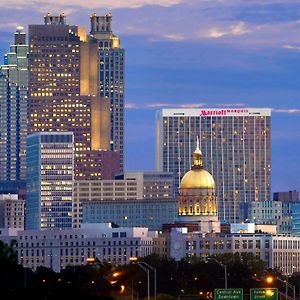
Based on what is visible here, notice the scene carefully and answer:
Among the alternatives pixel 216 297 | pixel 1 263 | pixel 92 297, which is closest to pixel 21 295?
pixel 1 263

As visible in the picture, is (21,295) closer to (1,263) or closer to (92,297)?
(1,263)

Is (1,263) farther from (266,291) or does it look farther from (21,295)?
(266,291)

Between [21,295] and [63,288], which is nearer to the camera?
[21,295]

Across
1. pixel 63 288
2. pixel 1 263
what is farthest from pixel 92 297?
pixel 1 263

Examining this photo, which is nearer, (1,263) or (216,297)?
(1,263)

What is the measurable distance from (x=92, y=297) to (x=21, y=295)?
1793cm

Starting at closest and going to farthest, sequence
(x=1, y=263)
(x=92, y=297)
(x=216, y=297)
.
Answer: (x=1, y=263), (x=92, y=297), (x=216, y=297)

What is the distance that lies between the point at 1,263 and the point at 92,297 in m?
22.5

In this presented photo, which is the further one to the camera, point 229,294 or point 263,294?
point 263,294

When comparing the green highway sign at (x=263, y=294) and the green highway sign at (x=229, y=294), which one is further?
the green highway sign at (x=263, y=294)

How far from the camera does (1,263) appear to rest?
15188cm

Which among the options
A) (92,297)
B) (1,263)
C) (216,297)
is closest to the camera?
(1,263)

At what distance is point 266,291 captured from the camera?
614 feet

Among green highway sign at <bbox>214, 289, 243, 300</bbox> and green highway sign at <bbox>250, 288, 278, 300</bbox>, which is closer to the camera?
green highway sign at <bbox>214, 289, 243, 300</bbox>
